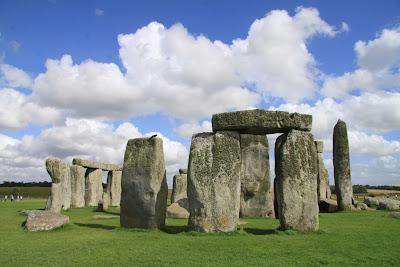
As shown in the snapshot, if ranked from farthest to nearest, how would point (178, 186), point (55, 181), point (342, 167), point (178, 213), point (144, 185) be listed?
point (178, 186)
point (342, 167)
point (55, 181)
point (178, 213)
point (144, 185)

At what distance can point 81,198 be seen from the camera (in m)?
28.5

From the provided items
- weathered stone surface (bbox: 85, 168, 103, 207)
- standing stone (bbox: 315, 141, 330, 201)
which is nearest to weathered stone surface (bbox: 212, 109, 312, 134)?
standing stone (bbox: 315, 141, 330, 201)

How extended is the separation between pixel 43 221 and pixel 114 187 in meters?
18.1

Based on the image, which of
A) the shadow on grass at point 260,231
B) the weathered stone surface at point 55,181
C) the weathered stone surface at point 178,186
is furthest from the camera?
the weathered stone surface at point 178,186

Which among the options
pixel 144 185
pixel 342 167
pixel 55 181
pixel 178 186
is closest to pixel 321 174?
pixel 342 167

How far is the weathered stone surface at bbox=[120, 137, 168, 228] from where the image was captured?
12.9 metres

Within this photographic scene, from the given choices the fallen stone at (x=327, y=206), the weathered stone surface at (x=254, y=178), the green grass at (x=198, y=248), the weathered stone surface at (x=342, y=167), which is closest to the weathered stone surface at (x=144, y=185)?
the green grass at (x=198, y=248)

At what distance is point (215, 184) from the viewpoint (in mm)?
11984

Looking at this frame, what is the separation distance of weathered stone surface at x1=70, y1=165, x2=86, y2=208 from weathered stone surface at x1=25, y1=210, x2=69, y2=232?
14.1 metres

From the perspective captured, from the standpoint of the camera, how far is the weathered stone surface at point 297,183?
475 inches

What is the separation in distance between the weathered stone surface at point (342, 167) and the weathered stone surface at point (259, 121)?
10237 mm

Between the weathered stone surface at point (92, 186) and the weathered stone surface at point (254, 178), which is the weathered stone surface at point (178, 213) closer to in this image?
the weathered stone surface at point (254, 178)

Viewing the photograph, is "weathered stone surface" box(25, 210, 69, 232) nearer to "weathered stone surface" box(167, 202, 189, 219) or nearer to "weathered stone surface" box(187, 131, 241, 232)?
"weathered stone surface" box(187, 131, 241, 232)

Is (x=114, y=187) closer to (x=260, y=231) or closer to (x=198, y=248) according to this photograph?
(x=260, y=231)
